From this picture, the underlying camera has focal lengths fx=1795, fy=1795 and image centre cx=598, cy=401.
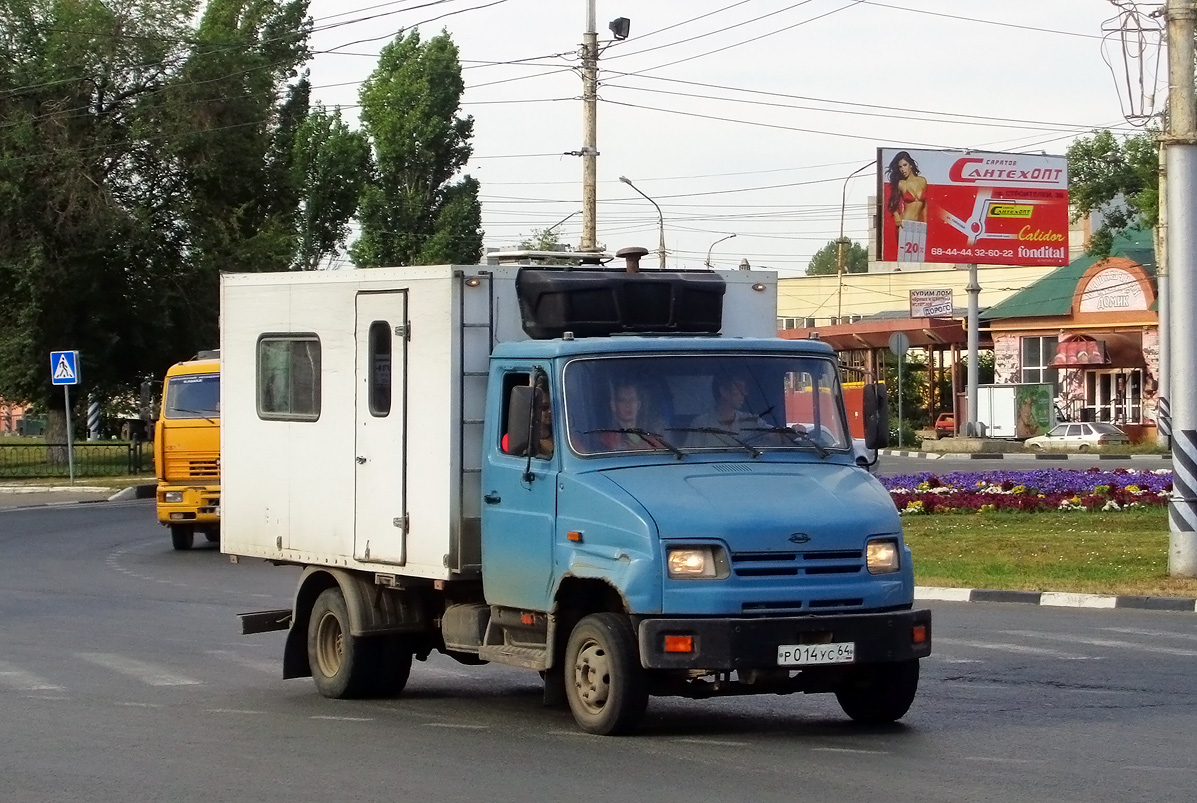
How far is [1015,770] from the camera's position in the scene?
8.53 m

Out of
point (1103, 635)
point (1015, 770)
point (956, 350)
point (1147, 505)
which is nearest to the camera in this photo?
point (1015, 770)

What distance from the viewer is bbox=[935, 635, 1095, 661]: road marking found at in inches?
522

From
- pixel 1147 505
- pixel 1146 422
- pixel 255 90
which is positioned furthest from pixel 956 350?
pixel 1147 505

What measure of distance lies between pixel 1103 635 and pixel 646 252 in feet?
19.5

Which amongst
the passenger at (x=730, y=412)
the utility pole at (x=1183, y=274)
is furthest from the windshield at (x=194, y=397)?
the passenger at (x=730, y=412)

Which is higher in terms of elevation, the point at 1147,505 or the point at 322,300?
the point at 322,300

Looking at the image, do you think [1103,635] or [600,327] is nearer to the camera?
[600,327]

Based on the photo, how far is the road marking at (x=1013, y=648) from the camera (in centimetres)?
1325

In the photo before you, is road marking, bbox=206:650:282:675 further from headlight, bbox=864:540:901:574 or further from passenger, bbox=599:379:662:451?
headlight, bbox=864:540:901:574

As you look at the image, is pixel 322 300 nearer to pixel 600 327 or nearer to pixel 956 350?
pixel 600 327

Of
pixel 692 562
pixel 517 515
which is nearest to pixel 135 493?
pixel 517 515

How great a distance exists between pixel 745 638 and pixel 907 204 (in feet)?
143

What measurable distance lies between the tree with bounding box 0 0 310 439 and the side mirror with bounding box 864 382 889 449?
38557 millimetres

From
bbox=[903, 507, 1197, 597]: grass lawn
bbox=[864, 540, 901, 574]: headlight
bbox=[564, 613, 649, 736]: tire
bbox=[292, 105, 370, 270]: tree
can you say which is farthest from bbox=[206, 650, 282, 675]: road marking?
bbox=[292, 105, 370, 270]: tree
